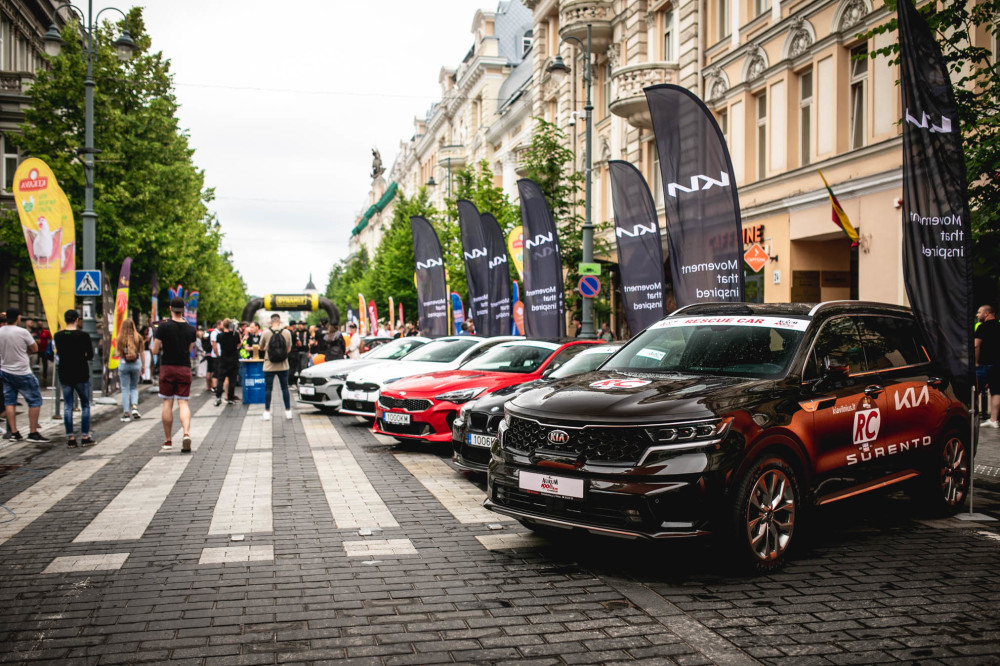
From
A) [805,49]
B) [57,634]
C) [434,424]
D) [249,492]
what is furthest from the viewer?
[805,49]

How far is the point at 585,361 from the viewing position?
984 centimetres

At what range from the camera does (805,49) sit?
20.3 metres

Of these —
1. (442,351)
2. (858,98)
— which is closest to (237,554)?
(442,351)

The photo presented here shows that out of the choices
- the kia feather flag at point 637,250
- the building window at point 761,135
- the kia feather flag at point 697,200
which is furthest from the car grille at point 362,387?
the building window at point 761,135

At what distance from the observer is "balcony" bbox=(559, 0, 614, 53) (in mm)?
31484

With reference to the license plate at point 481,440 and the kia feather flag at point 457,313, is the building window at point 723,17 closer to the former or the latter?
the kia feather flag at point 457,313

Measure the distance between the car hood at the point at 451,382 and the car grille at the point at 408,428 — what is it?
395mm

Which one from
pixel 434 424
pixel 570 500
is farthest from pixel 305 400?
pixel 570 500

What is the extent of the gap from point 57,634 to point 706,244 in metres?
9.27

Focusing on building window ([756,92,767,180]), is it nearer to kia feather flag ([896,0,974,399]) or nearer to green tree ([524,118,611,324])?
green tree ([524,118,611,324])

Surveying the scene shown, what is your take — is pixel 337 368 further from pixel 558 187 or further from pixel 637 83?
pixel 637 83

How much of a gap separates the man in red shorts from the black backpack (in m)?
4.08

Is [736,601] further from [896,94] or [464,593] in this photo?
[896,94]

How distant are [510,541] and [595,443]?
1428 millimetres
